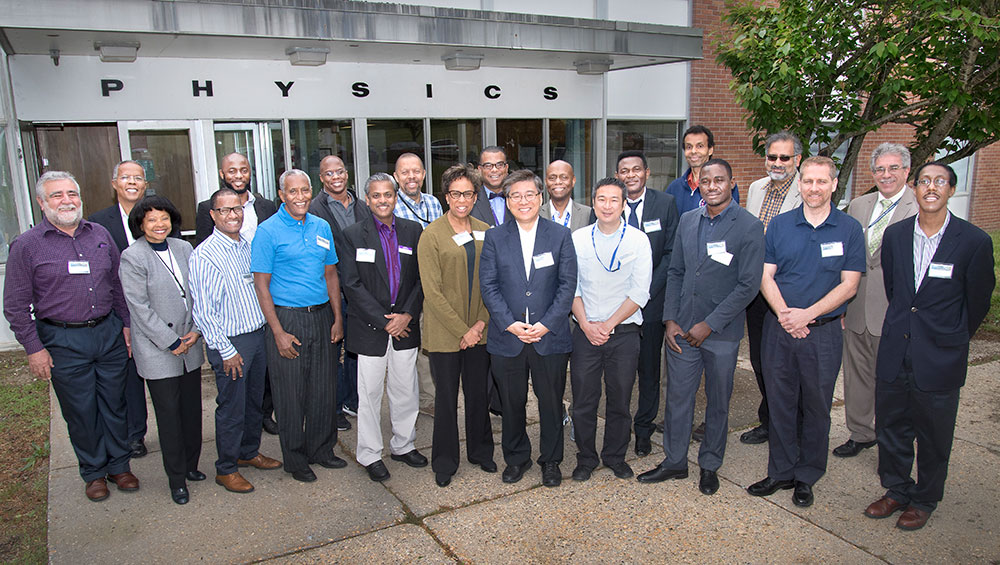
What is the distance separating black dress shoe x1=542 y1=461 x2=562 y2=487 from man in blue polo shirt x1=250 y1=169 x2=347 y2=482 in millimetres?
1541

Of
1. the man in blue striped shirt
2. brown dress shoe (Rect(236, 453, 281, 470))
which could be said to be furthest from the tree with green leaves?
brown dress shoe (Rect(236, 453, 281, 470))

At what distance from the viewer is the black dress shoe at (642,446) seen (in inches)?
197

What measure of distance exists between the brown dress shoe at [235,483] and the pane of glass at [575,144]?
794 centimetres

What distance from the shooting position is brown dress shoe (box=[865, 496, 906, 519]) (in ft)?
13.3

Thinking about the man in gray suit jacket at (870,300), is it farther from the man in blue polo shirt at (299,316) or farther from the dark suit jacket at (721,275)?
the man in blue polo shirt at (299,316)

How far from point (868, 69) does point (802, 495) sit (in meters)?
4.69

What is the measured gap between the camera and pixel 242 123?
906cm

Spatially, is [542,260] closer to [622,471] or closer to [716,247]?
[716,247]

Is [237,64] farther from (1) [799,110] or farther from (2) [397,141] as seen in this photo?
(1) [799,110]

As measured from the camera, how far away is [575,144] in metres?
11.7

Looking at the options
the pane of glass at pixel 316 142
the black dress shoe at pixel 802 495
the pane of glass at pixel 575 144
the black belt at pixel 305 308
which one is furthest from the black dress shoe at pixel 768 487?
the pane of glass at pixel 575 144

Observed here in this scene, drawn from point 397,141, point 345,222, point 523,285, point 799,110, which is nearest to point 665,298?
point 523,285

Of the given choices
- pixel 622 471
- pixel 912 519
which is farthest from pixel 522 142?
pixel 912 519

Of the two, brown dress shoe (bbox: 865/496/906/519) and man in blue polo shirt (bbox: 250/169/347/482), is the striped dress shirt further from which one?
brown dress shoe (bbox: 865/496/906/519)
